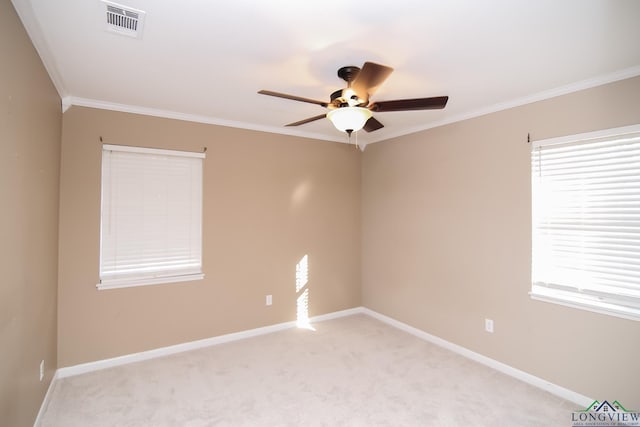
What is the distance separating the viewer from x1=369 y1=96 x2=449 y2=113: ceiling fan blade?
2104mm

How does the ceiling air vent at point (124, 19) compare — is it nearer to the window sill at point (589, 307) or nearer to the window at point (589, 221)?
the window at point (589, 221)

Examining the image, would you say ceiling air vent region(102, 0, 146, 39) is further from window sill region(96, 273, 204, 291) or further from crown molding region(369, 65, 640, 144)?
crown molding region(369, 65, 640, 144)

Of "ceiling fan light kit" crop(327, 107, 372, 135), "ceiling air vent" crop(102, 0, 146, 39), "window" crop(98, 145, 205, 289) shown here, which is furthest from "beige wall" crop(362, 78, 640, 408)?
"ceiling air vent" crop(102, 0, 146, 39)

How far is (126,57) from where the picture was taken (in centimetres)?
219

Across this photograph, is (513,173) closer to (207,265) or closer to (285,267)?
(285,267)

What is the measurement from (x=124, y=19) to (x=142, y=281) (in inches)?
93.6

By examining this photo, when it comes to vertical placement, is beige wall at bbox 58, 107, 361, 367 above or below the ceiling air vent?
below

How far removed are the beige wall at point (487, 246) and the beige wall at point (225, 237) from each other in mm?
614

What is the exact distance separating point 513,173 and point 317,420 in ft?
8.57

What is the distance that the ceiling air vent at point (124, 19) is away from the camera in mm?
1673

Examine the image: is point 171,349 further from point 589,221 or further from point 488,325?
point 589,221

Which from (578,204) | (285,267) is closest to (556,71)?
(578,204)

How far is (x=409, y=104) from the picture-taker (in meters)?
2.14

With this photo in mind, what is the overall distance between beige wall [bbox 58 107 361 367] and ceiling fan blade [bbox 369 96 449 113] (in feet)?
6.83
